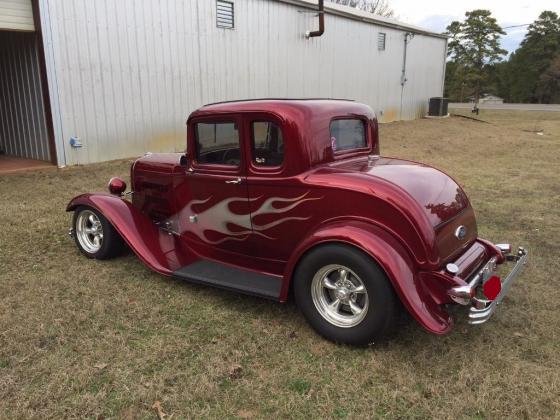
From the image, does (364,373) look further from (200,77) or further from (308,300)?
(200,77)

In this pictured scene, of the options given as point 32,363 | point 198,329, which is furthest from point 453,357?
point 32,363

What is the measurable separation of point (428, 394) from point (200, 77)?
35.1 feet

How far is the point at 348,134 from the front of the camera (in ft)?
13.8

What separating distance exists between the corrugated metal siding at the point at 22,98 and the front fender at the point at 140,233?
627 centimetres

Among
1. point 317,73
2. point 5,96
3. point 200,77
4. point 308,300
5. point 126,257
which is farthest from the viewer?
point 317,73

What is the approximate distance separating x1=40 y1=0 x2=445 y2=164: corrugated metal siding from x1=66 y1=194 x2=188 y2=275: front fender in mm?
5604

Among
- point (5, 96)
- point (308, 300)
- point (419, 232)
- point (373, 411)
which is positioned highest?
point (5, 96)

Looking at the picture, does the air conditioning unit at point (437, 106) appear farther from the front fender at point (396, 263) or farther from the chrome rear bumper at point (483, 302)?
the front fender at point (396, 263)

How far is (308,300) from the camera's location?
3514mm

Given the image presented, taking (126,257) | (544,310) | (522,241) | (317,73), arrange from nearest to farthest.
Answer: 1. (544,310)
2. (126,257)
3. (522,241)
4. (317,73)

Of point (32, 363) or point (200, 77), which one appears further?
point (200, 77)

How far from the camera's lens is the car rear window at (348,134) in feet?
13.1

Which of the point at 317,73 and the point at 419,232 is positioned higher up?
the point at 317,73

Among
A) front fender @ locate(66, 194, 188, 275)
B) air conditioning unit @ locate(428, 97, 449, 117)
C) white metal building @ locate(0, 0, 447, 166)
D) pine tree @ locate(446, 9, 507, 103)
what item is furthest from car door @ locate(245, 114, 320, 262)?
pine tree @ locate(446, 9, 507, 103)
